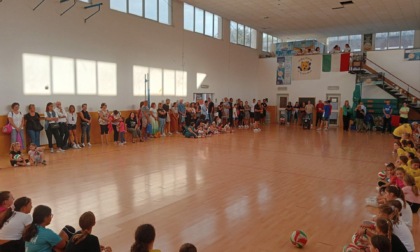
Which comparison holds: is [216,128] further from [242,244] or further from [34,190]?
[242,244]

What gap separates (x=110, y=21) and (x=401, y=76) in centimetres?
1610

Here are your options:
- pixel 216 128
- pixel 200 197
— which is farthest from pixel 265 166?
pixel 216 128

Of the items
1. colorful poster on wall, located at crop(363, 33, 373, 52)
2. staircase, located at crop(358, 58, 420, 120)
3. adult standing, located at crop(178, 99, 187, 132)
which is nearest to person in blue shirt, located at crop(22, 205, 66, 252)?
adult standing, located at crop(178, 99, 187, 132)

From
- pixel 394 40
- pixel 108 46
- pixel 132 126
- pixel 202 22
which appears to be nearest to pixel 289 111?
pixel 202 22

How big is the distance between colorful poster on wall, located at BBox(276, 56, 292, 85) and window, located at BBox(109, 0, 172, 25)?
9.62m

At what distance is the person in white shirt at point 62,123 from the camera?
10930mm

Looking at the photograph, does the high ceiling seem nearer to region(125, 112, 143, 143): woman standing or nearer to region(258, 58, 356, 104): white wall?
region(258, 58, 356, 104): white wall

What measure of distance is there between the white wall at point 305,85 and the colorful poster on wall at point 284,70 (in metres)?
0.29

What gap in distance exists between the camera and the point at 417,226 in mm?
4855

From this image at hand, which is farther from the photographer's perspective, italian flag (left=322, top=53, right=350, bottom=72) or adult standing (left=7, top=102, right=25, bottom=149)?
italian flag (left=322, top=53, right=350, bottom=72)

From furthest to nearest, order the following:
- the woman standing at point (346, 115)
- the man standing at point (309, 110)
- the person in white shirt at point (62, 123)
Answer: the man standing at point (309, 110)
the woman standing at point (346, 115)
the person in white shirt at point (62, 123)

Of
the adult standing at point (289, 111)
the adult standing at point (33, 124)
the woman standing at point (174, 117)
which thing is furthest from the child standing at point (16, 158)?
the adult standing at point (289, 111)

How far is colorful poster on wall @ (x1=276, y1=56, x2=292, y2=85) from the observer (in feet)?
73.4

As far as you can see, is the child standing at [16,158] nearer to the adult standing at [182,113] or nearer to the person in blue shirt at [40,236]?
the person in blue shirt at [40,236]
